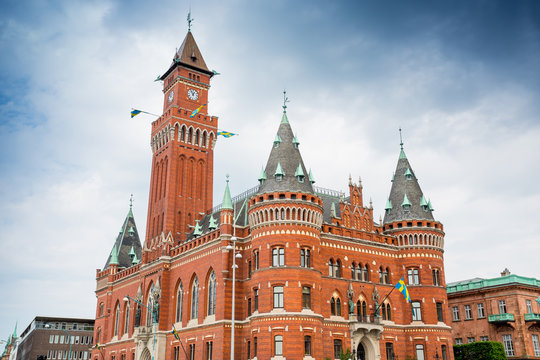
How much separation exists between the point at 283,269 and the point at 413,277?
63.1 ft

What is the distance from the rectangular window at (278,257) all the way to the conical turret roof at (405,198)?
18.7m

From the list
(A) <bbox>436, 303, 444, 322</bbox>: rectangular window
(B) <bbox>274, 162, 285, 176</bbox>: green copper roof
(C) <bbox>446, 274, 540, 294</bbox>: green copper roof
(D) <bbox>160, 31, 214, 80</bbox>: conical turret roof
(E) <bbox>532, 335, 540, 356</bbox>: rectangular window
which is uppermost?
(D) <bbox>160, 31, 214, 80</bbox>: conical turret roof

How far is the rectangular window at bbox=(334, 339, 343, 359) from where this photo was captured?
59.3 m

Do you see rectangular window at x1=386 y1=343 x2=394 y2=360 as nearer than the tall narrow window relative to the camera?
Yes

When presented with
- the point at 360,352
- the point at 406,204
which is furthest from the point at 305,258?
the point at 406,204

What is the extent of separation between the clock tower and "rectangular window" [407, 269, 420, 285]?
3041 cm

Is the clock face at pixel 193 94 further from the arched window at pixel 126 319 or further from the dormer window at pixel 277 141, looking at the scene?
the arched window at pixel 126 319

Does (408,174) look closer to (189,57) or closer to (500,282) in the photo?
(500,282)

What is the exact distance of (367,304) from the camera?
6406cm

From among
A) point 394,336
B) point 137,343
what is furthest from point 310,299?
point 137,343

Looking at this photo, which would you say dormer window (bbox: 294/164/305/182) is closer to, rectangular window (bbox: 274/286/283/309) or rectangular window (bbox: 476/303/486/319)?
rectangular window (bbox: 274/286/283/309)

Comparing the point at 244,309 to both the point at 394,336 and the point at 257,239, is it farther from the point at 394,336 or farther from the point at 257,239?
the point at 394,336

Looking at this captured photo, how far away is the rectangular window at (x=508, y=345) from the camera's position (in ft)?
254

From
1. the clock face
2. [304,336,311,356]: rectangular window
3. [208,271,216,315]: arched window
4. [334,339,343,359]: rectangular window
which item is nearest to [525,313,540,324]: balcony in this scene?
[334,339,343,359]: rectangular window
